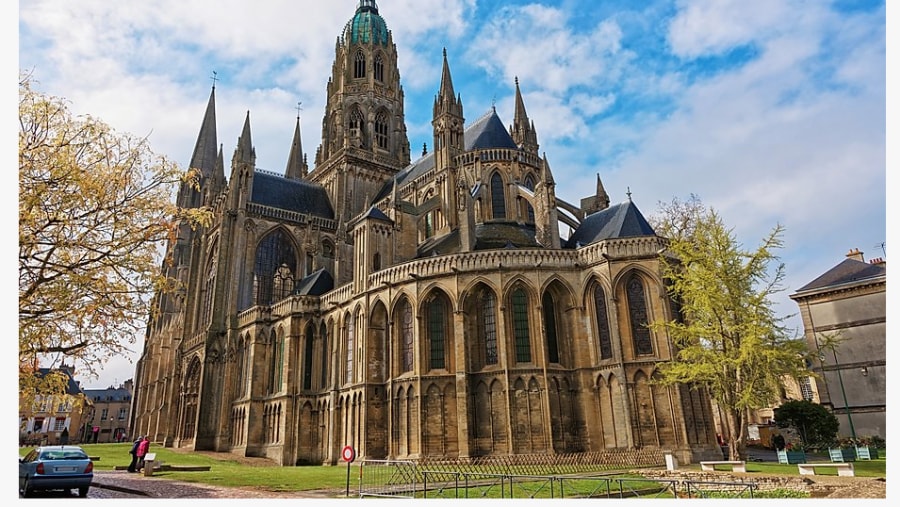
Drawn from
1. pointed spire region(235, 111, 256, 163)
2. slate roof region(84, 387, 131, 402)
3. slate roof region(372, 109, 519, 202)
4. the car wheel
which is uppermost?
pointed spire region(235, 111, 256, 163)

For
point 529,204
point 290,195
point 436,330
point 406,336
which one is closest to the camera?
point 436,330

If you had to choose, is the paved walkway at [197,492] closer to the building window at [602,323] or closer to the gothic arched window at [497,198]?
the building window at [602,323]

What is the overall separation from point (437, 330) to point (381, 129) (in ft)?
107

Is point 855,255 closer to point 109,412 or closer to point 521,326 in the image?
point 521,326

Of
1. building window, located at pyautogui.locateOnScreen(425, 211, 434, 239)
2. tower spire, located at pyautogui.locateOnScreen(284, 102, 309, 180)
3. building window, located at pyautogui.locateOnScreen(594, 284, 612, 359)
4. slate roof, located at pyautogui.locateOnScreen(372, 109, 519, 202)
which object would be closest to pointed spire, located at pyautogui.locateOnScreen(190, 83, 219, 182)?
tower spire, located at pyautogui.locateOnScreen(284, 102, 309, 180)

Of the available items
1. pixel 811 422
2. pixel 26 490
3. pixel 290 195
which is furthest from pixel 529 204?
pixel 26 490

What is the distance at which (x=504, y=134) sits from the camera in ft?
123

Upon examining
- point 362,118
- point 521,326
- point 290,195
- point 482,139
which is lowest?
point 521,326

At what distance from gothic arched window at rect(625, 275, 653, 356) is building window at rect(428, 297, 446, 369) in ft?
28.0

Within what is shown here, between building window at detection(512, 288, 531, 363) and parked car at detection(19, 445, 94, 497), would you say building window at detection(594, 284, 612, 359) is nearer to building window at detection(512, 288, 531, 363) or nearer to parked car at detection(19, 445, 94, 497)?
building window at detection(512, 288, 531, 363)

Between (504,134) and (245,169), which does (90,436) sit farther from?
(504,134)

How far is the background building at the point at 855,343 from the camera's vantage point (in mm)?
34094

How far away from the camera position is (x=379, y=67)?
5678 cm

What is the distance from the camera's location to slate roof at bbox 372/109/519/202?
36625 millimetres
